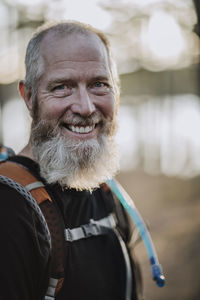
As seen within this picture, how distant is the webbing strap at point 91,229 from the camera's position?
200cm

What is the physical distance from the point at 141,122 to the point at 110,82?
28.5m

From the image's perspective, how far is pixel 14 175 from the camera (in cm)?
186

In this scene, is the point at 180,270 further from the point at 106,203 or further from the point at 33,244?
the point at 33,244

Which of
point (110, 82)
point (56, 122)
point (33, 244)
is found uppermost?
point (110, 82)

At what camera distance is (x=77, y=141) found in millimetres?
2209

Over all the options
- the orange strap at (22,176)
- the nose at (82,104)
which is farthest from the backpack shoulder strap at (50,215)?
the nose at (82,104)

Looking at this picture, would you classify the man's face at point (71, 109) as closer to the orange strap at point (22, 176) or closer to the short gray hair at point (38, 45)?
the short gray hair at point (38, 45)

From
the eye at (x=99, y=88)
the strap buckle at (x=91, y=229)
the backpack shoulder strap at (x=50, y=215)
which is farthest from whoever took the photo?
the eye at (x=99, y=88)

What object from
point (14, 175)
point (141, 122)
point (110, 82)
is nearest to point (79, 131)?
point (110, 82)

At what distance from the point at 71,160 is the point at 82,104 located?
32 cm

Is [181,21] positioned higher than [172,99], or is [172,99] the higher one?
[181,21]

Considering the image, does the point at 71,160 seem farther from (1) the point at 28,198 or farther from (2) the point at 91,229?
(1) the point at 28,198

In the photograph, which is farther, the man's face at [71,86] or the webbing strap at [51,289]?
the man's face at [71,86]

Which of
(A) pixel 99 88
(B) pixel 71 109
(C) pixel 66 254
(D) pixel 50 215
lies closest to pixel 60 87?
(B) pixel 71 109
